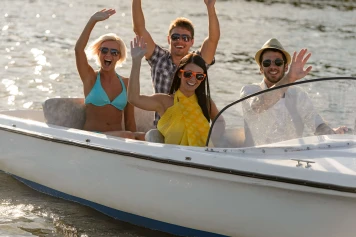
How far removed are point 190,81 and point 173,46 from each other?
98 cm

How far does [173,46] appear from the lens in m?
6.66

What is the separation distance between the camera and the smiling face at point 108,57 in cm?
653

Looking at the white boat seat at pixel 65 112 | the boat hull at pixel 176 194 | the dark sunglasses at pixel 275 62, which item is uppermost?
the dark sunglasses at pixel 275 62

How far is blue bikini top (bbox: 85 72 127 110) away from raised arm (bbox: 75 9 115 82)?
124 millimetres

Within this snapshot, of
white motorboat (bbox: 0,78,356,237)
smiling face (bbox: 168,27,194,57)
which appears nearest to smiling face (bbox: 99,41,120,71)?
smiling face (bbox: 168,27,194,57)

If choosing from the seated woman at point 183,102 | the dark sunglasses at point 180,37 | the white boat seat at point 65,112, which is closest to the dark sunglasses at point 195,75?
the seated woman at point 183,102

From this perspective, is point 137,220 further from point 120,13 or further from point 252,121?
point 120,13

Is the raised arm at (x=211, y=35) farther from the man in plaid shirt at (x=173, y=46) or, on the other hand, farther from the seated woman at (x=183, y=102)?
the seated woman at (x=183, y=102)

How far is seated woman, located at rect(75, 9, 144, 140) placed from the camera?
259 inches

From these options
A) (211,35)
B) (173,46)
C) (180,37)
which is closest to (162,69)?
A: (173,46)

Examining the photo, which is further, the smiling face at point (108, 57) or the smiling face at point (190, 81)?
the smiling face at point (108, 57)

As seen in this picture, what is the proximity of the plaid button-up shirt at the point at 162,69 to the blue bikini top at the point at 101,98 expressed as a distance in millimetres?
333

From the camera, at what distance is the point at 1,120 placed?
22.4 ft

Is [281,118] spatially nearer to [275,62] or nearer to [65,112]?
[275,62]
